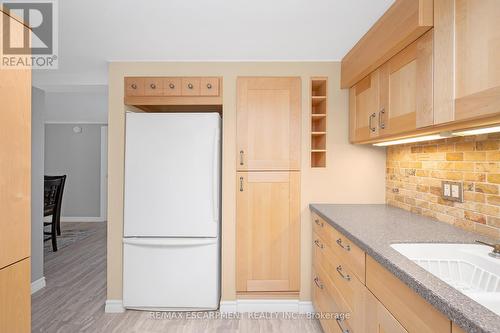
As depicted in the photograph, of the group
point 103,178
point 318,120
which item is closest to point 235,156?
point 318,120

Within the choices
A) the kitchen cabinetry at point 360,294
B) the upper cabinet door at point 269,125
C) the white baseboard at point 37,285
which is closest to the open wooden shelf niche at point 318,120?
the upper cabinet door at point 269,125

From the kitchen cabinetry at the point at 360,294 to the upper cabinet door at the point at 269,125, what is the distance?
0.65 m

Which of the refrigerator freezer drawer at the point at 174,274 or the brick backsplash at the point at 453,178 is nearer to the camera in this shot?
the brick backsplash at the point at 453,178

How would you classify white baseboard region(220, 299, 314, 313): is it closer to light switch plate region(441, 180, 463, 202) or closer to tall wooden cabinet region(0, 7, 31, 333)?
light switch plate region(441, 180, 463, 202)

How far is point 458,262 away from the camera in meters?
1.26

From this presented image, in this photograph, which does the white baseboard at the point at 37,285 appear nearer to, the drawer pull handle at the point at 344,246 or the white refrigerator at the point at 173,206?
the white refrigerator at the point at 173,206

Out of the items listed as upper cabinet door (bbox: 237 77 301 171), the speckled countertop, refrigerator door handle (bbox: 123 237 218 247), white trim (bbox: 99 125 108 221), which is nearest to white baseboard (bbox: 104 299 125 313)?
refrigerator door handle (bbox: 123 237 218 247)

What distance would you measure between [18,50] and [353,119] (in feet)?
7.29

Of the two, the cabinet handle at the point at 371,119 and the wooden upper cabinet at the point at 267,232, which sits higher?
the cabinet handle at the point at 371,119

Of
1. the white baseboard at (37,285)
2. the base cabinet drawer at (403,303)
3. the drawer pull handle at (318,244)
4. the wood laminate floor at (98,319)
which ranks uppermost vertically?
the base cabinet drawer at (403,303)

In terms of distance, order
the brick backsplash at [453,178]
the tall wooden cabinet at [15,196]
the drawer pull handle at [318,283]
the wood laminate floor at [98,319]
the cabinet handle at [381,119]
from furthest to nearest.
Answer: the wood laminate floor at [98,319] < the drawer pull handle at [318,283] < the cabinet handle at [381,119] < the brick backsplash at [453,178] < the tall wooden cabinet at [15,196]

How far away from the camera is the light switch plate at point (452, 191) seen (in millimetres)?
1616

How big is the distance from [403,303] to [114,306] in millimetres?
2388

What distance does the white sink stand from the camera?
3.80 feet
